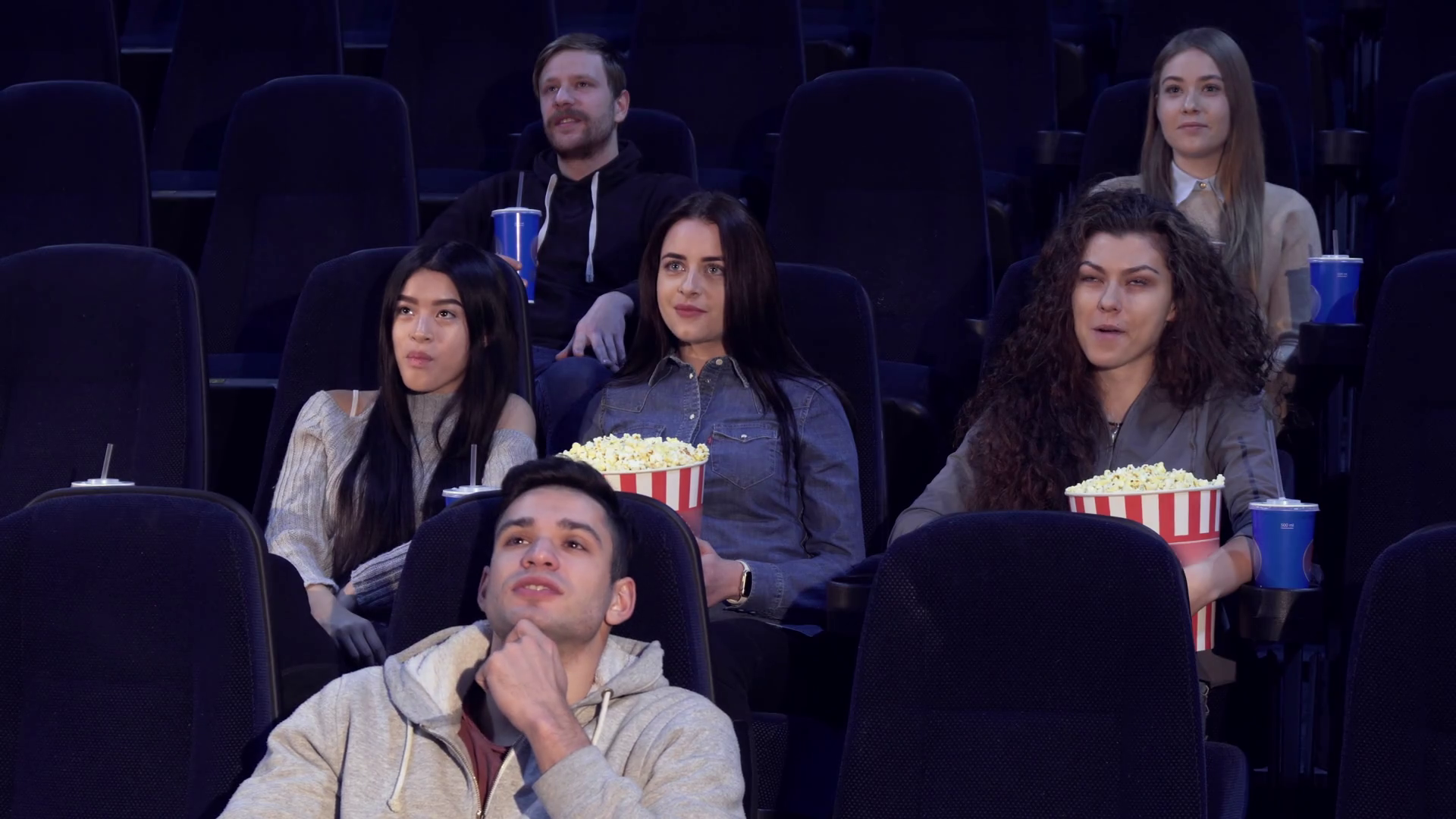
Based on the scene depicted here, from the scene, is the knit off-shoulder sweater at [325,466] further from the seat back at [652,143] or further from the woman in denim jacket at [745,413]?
the seat back at [652,143]

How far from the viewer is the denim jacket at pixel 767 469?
2402 mm

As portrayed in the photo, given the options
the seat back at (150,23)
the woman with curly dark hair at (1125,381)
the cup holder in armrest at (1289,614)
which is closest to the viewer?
the cup holder in armrest at (1289,614)

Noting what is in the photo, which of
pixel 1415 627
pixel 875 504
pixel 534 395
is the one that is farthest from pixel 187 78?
pixel 1415 627

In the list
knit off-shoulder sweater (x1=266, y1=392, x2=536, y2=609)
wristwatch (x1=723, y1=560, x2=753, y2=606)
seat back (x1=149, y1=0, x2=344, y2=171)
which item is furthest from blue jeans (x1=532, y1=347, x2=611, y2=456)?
seat back (x1=149, y1=0, x2=344, y2=171)

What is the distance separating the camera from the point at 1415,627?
5.27 feet

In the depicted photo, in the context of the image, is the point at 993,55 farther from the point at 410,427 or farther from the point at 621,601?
the point at 621,601

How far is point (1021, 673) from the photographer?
1.70 metres

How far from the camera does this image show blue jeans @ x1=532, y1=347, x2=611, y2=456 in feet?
8.96

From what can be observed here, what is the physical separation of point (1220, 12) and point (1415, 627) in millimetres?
2373

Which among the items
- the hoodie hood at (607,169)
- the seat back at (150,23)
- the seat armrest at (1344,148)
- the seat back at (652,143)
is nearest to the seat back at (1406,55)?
the seat armrest at (1344,148)

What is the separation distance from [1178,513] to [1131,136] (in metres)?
1.40

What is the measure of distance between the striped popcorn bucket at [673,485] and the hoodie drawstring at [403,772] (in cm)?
43

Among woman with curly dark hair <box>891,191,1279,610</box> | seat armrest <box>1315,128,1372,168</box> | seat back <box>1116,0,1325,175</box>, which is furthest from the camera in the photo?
seat back <box>1116,0,1325,175</box>

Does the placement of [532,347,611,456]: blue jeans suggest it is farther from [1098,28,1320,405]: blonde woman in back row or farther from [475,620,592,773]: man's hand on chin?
[475,620,592,773]: man's hand on chin
